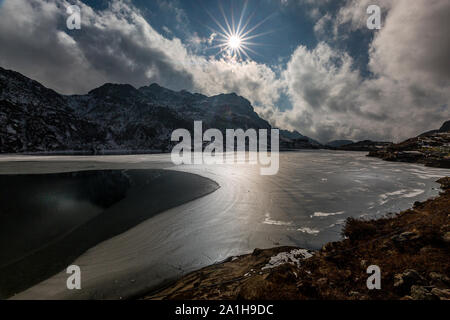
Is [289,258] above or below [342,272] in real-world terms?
below

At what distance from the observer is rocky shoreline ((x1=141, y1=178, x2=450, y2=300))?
3.77 meters

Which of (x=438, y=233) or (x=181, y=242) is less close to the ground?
(x=438, y=233)

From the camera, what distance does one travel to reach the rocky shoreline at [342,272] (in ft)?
12.4

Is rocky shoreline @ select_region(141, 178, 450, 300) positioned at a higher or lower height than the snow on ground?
higher

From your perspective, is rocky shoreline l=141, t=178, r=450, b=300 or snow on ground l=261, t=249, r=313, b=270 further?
snow on ground l=261, t=249, r=313, b=270

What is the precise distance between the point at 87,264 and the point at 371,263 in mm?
10000

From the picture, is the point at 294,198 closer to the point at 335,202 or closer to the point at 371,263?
the point at 335,202

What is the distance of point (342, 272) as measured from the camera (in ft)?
15.4

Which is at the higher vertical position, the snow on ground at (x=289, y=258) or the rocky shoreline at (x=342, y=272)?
the rocky shoreline at (x=342, y=272)

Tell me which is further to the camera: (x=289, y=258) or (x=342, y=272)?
(x=289, y=258)
